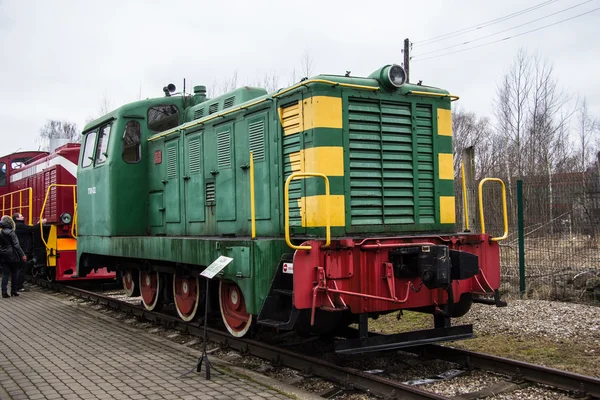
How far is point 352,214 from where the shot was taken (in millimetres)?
5863

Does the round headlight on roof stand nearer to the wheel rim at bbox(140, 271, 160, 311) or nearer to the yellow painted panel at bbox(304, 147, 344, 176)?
the yellow painted panel at bbox(304, 147, 344, 176)

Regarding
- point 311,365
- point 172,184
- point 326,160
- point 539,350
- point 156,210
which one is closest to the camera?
point 311,365

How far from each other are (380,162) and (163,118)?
14.8ft

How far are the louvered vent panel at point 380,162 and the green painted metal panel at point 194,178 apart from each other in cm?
264

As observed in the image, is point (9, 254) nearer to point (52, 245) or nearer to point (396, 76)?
point (52, 245)

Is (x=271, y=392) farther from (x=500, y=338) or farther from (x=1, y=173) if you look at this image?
(x=1, y=173)

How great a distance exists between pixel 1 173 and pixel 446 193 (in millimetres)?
16801

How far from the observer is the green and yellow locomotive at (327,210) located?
5340mm

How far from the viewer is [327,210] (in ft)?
16.9

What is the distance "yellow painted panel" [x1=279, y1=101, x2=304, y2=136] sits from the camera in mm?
5941

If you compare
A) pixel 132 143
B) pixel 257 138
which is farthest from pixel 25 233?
pixel 257 138

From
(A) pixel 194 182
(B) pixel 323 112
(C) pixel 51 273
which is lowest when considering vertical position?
(C) pixel 51 273

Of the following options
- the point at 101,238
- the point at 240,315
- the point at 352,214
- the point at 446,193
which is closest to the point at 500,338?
the point at 446,193

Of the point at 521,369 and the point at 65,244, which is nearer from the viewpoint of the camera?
the point at 521,369
